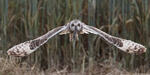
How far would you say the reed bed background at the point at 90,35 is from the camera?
14.3 ft

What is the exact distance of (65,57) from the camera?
4.40 meters

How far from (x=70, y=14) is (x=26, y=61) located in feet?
2.04

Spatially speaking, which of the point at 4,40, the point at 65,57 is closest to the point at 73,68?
the point at 65,57

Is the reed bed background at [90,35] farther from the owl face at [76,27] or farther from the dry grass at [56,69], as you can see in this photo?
the owl face at [76,27]

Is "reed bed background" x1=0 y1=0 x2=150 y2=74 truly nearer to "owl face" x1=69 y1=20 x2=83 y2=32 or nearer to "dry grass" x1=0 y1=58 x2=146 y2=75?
"dry grass" x1=0 y1=58 x2=146 y2=75

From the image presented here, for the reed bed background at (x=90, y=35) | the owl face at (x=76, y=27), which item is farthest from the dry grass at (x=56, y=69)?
the owl face at (x=76, y=27)

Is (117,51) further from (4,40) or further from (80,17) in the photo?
(4,40)

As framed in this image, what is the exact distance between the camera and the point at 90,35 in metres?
4.41

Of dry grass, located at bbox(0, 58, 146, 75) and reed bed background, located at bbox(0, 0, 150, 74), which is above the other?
reed bed background, located at bbox(0, 0, 150, 74)

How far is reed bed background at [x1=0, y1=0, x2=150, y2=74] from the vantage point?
4.37 m

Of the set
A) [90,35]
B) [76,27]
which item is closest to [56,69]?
[90,35]

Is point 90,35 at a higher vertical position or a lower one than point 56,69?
higher

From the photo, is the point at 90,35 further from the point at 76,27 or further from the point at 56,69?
the point at 76,27

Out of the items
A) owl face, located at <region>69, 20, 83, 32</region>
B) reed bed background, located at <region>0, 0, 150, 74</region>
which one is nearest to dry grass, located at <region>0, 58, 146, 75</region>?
reed bed background, located at <region>0, 0, 150, 74</region>
